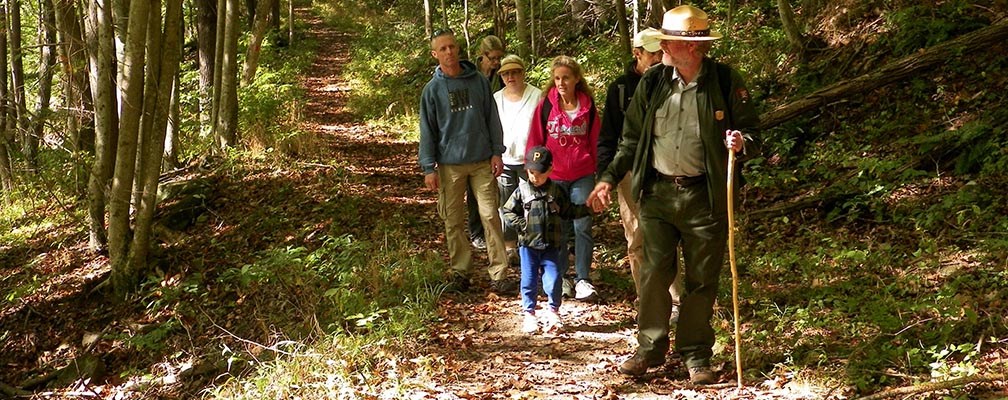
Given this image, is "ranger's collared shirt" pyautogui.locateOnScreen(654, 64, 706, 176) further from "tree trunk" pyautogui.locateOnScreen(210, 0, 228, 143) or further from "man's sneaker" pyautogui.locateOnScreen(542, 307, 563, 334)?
"tree trunk" pyautogui.locateOnScreen(210, 0, 228, 143)

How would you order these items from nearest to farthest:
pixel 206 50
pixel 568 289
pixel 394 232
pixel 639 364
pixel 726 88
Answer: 1. pixel 726 88
2. pixel 639 364
3. pixel 568 289
4. pixel 394 232
5. pixel 206 50

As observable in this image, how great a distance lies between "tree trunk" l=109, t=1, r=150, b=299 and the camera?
8.14 m

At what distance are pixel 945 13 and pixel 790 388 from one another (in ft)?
23.8

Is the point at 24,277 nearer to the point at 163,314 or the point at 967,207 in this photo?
the point at 163,314

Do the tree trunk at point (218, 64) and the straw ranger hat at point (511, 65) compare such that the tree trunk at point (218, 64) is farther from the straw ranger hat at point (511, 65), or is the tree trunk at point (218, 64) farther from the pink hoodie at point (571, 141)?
the pink hoodie at point (571, 141)

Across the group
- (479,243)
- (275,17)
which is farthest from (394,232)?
(275,17)

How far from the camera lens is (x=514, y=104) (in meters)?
6.98

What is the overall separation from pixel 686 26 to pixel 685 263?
4.47 feet

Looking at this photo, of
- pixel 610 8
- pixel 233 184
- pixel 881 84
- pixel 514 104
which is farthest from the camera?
pixel 610 8

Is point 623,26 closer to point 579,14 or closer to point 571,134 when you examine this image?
point 571,134

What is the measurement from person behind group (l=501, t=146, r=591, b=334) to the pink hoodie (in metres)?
0.20

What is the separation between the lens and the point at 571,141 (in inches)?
243

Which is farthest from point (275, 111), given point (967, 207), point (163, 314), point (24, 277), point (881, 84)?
point (967, 207)

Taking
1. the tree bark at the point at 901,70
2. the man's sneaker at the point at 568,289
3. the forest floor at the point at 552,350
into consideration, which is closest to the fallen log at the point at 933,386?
the forest floor at the point at 552,350
